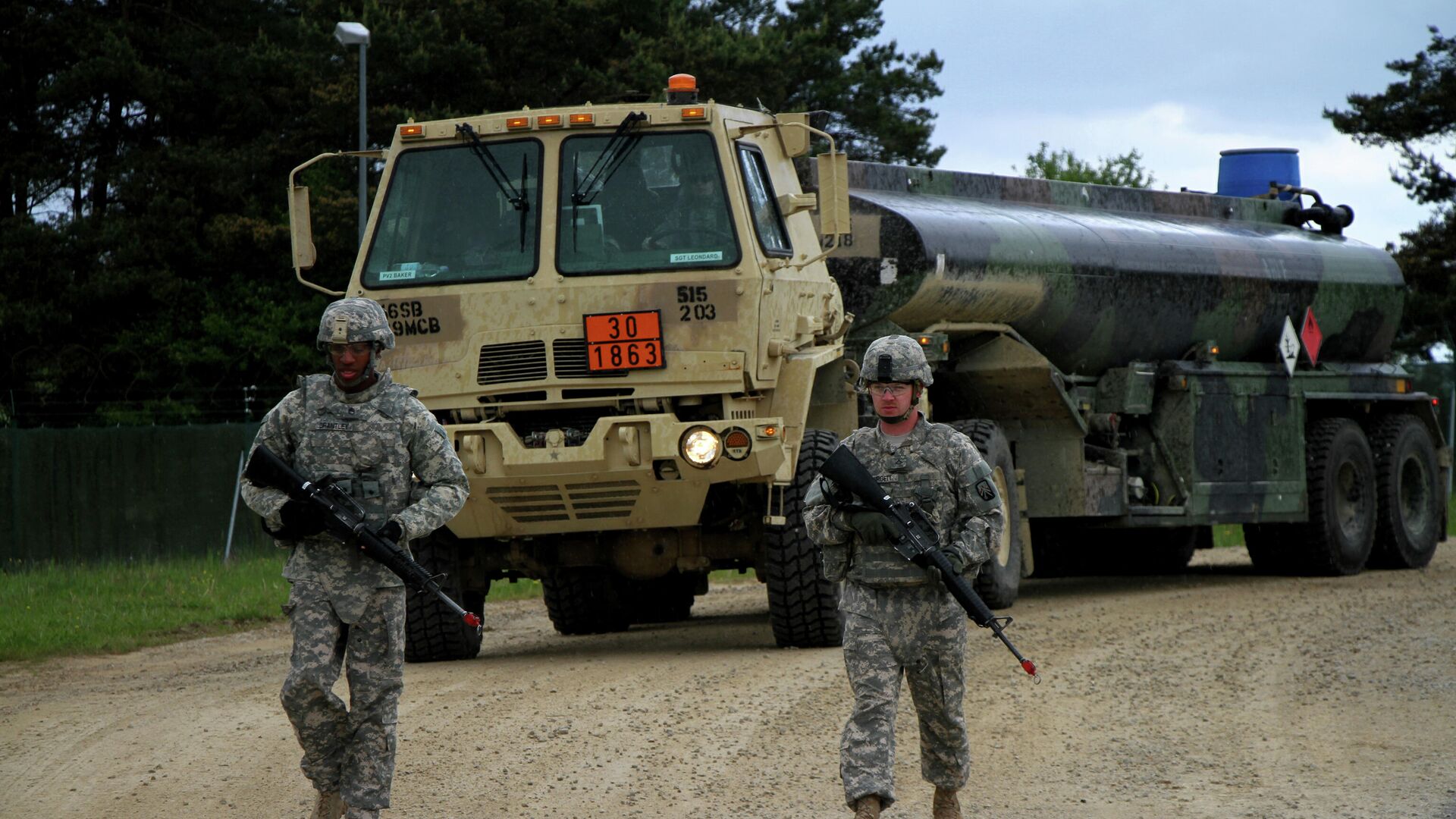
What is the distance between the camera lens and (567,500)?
10.5m

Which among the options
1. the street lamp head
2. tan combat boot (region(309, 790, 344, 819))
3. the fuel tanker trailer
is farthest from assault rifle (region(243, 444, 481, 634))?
the street lamp head

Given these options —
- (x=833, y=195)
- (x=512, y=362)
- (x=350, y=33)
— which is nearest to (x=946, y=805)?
(x=512, y=362)

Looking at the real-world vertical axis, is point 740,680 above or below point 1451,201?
below

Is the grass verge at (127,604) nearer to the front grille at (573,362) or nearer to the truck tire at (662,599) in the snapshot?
the truck tire at (662,599)

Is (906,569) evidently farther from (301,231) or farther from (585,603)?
(585,603)

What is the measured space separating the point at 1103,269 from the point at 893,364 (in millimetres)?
9193

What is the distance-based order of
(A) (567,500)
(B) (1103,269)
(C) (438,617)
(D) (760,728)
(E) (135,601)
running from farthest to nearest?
1. (E) (135,601)
2. (B) (1103,269)
3. (C) (438,617)
4. (A) (567,500)
5. (D) (760,728)

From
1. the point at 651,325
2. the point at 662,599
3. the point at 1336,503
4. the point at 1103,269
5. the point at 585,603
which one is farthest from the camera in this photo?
the point at 1336,503

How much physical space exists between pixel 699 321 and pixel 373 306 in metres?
3.93

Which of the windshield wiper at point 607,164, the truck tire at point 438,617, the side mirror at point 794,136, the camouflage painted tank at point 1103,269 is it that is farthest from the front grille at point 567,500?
the camouflage painted tank at point 1103,269

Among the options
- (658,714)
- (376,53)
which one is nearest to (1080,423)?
(658,714)

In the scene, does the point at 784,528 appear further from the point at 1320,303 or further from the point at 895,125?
the point at 895,125

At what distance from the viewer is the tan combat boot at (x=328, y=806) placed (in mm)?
6293

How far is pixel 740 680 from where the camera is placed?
9820 mm
